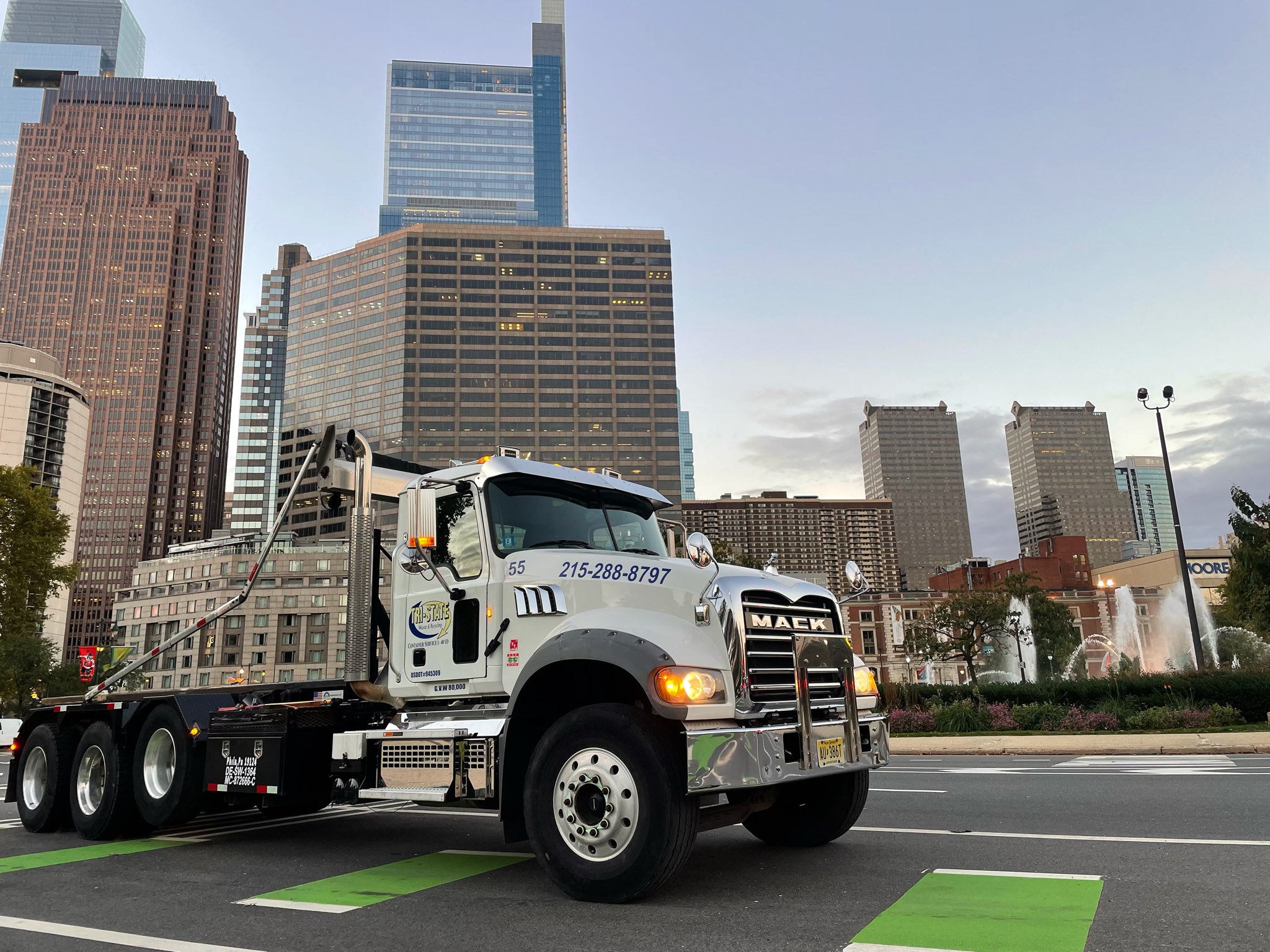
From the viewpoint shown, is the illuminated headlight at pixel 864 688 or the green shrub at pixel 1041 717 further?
the green shrub at pixel 1041 717

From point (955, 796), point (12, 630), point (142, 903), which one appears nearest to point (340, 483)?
point (142, 903)

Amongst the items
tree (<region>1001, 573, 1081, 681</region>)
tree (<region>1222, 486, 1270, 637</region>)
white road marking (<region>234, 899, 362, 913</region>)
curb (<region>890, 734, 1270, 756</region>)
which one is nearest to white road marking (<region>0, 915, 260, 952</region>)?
white road marking (<region>234, 899, 362, 913</region>)

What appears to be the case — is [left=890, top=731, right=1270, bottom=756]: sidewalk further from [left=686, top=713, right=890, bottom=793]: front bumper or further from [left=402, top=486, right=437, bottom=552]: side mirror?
[left=402, top=486, right=437, bottom=552]: side mirror

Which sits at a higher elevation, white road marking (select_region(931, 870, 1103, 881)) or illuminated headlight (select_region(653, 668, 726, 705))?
illuminated headlight (select_region(653, 668, 726, 705))

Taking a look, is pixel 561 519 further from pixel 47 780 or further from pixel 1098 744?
pixel 1098 744

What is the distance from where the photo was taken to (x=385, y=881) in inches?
255

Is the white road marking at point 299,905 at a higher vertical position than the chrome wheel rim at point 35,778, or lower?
lower

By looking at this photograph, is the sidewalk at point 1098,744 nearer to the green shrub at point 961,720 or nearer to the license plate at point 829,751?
the green shrub at point 961,720

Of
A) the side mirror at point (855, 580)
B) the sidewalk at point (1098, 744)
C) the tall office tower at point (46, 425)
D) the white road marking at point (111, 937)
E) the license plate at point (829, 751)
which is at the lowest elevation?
the sidewalk at point (1098, 744)

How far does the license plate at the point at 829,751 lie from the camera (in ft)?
19.2

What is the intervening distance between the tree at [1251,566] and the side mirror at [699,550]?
3090 cm

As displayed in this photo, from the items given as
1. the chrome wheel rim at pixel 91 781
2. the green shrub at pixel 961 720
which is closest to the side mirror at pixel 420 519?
the chrome wheel rim at pixel 91 781

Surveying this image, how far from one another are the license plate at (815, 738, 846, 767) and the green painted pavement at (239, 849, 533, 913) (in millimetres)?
2824

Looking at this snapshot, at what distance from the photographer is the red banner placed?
13594 millimetres
